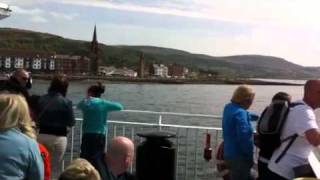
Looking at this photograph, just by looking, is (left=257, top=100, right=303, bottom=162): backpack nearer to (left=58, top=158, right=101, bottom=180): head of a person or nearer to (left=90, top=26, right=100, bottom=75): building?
(left=58, top=158, right=101, bottom=180): head of a person

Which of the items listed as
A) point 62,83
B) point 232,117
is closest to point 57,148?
point 62,83

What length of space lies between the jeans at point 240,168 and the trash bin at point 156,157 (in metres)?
0.66

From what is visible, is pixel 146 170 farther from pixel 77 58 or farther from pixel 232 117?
pixel 77 58

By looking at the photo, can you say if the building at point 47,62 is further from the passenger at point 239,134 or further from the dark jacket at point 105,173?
the dark jacket at point 105,173

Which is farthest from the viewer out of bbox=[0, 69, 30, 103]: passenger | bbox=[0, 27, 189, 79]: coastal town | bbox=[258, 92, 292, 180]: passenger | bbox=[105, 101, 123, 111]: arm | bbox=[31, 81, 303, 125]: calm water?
bbox=[0, 27, 189, 79]: coastal town

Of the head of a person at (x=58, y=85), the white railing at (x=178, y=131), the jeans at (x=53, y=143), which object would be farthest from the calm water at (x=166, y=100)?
the head of a person at (x=58, y=85)

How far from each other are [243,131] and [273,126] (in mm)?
753

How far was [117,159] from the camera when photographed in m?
3.58

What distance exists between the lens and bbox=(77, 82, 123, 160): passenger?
6754 millimetres

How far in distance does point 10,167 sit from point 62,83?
274 centimetres

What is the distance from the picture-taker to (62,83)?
620cm

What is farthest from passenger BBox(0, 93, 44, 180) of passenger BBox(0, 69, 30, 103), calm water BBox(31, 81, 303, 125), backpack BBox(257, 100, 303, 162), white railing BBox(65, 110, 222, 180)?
calm water BBox(31, 81, 303, 125)

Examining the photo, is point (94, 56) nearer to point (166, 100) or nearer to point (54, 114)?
point (166, 100)

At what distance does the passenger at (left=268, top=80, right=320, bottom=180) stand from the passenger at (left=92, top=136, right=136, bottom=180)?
61.9 inches
